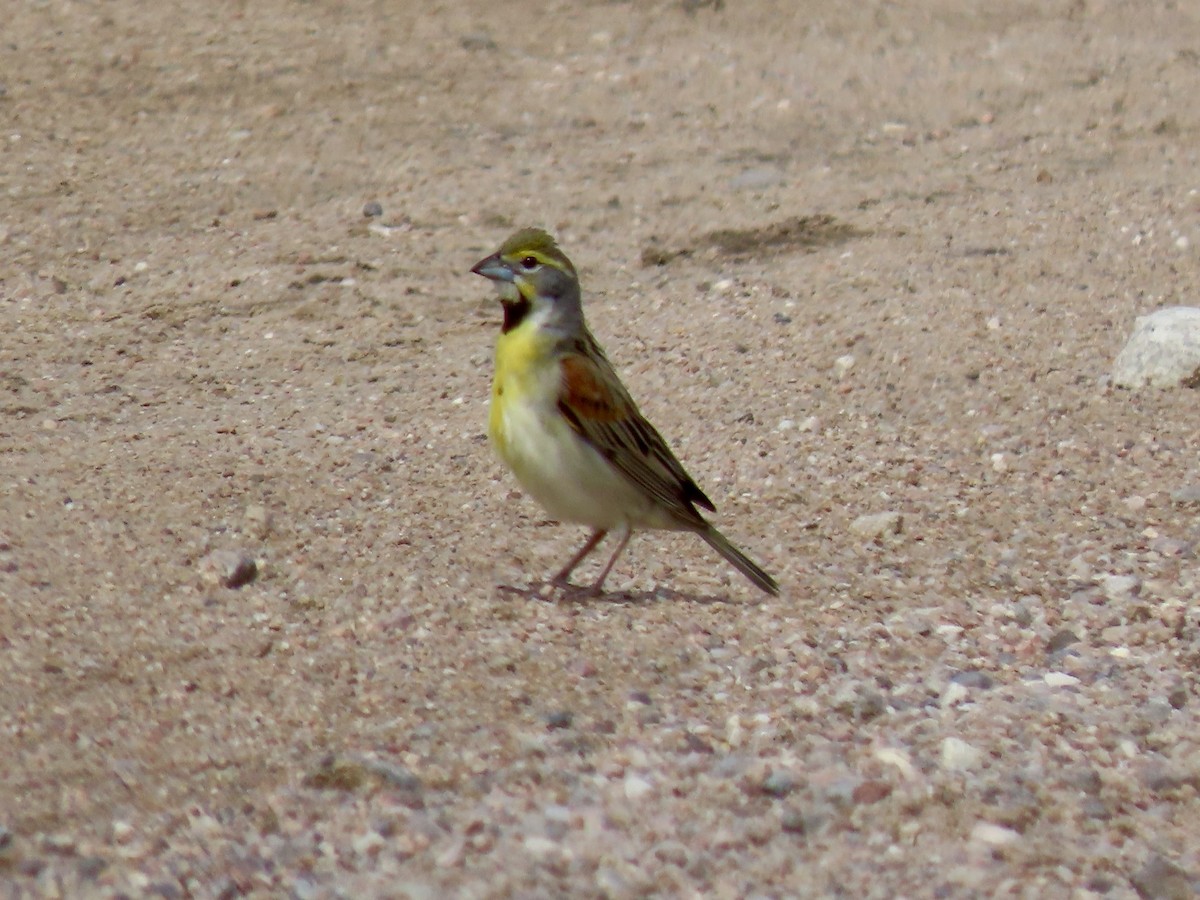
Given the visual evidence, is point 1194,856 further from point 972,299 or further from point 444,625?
point 972,299

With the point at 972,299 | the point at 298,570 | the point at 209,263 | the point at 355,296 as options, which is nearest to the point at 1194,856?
the point at 298,570

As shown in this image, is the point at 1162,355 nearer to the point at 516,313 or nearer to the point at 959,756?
the point at 516,313

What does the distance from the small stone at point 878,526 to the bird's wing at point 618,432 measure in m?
0.77

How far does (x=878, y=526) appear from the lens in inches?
247

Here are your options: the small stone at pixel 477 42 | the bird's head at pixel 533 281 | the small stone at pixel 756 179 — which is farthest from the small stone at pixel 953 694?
the small stone at pixel 477 42

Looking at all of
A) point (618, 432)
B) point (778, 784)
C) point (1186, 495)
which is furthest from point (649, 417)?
point (778, 784)

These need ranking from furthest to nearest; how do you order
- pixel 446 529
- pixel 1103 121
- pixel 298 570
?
1. pixel 1103 121
2. pixel 446 529
3. pixel 298 570

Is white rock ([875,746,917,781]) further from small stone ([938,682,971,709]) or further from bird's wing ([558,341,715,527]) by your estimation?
bird's wing ([558,341,715,527])

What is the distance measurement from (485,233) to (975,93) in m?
3.94

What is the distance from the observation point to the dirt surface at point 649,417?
4.23 meters

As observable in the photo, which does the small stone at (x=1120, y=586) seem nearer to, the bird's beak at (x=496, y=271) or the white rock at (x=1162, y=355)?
the white rock at (x=1162, y=355)

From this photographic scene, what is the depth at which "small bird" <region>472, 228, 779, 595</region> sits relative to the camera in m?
5.52

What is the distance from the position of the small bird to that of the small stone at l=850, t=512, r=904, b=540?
0.69 m

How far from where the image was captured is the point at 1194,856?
13.7ft
